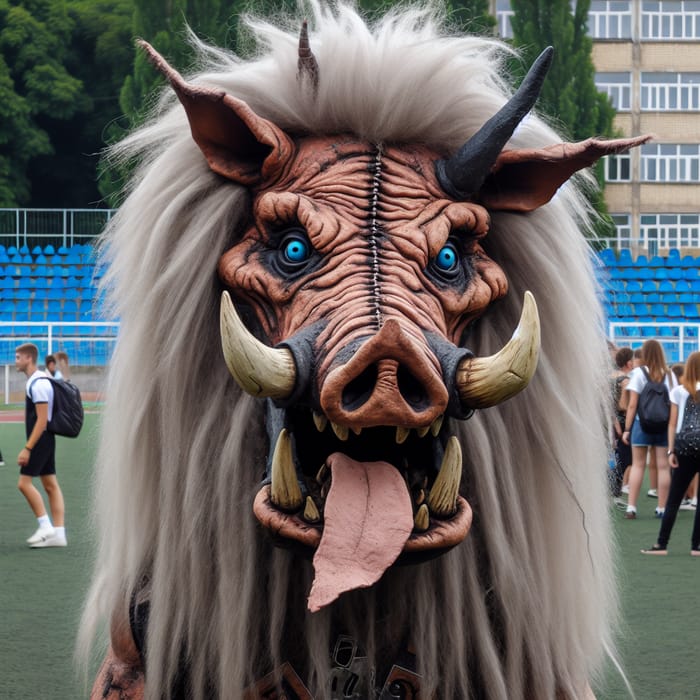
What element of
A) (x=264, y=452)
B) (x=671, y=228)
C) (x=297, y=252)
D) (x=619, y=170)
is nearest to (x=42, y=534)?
(x=264, y=452)

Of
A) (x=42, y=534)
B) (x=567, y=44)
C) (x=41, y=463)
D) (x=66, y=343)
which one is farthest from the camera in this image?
(x=567, y=44)

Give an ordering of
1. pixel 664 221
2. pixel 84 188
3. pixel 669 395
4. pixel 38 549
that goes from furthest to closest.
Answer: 1. pixel 664 221
2. pixel 84 188
3. pixel 669 395
4. pixel 38 549

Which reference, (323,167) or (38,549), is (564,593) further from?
(38,549)

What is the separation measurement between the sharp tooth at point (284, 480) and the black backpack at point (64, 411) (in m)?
7.69

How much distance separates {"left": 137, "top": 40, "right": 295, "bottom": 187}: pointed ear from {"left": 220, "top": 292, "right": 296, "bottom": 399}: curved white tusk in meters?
0.47

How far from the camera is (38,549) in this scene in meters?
9.68

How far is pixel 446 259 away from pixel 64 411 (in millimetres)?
7681

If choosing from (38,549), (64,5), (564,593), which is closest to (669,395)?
(38,549)

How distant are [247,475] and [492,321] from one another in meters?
0.55

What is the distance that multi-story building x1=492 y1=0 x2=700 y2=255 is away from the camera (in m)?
45.1

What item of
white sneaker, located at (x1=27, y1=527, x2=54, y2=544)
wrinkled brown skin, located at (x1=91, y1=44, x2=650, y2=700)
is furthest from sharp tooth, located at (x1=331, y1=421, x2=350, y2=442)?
white sneaker, located at (x1=27, y1=527, x2=54, y2=544)

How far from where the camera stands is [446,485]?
2.04 metres

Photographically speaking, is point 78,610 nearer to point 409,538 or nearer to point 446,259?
point 446,259

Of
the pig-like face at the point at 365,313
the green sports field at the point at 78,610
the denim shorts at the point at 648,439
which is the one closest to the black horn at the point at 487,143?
the pig-like face at the point at 365,313
